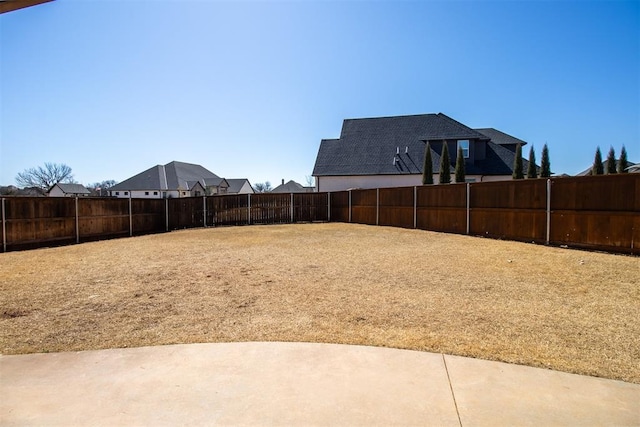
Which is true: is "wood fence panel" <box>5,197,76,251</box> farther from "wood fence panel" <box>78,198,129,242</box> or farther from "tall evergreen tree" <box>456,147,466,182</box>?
"tall evergreen tree" <box>456,147,466,182</box>

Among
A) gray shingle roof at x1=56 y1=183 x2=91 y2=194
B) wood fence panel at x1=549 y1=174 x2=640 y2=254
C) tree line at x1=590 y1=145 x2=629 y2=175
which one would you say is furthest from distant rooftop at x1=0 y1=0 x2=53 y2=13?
gray shingle roof at x1=56 y1=183 x2=91 y2=194

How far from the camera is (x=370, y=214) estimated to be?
20.1m

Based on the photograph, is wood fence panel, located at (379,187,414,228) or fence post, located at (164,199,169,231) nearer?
wood fence panel, located at (379,187,414,228)

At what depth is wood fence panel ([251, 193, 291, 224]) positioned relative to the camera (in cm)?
2234

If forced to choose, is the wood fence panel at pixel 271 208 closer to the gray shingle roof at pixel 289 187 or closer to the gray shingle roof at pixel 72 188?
the gray shingle roof at pixel 72 188

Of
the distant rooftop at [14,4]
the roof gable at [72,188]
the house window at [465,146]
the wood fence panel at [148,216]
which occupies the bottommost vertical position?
the wood fence panel at [148,216]

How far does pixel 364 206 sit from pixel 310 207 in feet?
12.9

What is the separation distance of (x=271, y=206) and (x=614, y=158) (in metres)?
29.9

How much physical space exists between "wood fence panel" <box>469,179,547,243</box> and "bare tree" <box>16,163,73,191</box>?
70.5 meters

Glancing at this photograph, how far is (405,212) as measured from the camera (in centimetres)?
1722

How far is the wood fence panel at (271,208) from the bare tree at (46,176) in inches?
2272

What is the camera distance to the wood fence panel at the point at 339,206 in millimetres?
22361

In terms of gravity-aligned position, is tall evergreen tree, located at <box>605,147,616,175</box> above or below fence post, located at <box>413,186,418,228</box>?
above

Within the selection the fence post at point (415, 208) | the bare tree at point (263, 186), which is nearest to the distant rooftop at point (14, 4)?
the fence post at point (415, 208)
